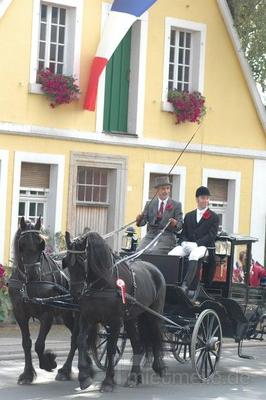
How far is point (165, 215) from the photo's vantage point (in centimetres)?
1353

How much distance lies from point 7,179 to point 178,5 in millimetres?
5535

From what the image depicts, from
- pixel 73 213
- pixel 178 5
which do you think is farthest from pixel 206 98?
pixel 73 213

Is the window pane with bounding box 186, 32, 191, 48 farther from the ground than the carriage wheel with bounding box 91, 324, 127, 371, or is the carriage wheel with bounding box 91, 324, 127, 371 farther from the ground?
the window pane with bounding box 186, 32, 191, 48

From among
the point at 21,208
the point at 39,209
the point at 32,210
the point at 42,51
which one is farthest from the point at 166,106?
the point at 21,208

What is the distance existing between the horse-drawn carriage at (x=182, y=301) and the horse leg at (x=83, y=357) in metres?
0.02

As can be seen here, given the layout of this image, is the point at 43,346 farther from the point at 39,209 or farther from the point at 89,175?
the point at 89,175

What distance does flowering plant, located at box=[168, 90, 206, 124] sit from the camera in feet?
70.4

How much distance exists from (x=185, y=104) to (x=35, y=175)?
3744 mm

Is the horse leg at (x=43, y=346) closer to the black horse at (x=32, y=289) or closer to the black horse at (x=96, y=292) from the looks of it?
the black horse at (x=32, y=289)

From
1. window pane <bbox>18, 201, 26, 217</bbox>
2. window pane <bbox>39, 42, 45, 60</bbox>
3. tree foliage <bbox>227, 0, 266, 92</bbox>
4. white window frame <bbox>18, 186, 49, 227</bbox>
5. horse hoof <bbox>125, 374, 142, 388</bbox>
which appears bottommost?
horse hoof <bbox>125, 374, 142, 388</bbox>

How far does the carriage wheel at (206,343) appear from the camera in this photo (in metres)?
12.5

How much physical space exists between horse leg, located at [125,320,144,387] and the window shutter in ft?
25.2

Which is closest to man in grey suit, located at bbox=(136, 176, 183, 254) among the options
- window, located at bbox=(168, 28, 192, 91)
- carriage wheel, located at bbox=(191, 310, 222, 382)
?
carriage wheel, located at bbox=(191, 310, 222, 382)

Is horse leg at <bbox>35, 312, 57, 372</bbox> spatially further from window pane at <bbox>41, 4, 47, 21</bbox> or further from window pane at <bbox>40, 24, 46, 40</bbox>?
window pane at <bbox>41, 4, 47, 21</bbox>
